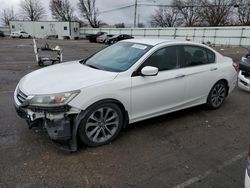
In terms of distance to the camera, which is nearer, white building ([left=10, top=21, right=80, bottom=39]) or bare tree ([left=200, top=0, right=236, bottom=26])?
bare tree ([left=200, top=0, right=236, bottom=26])

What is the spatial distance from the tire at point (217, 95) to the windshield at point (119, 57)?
1922 millimetres

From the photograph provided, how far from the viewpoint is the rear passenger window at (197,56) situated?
4578mm

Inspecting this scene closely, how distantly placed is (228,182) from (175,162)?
682 mm

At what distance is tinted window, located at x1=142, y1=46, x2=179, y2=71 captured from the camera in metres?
4.03

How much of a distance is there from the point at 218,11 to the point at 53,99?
5579 cm

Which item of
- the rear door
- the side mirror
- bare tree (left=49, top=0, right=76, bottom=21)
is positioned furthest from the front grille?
bare tree (left=49, top=0, right=76, bottom=21)

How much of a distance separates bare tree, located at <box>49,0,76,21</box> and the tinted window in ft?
243

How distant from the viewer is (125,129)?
418 centimetres

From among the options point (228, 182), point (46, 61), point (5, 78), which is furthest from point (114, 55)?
point (46, 61)

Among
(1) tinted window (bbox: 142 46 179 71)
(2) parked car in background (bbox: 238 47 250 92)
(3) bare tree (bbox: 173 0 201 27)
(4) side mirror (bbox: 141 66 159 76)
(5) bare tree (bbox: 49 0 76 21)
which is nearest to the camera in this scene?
(4) side mirror (bbox: 141 66 159 76)

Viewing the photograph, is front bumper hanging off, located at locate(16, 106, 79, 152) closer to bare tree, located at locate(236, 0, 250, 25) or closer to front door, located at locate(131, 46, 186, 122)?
front door, located at locate(131, 46, 186, 122)

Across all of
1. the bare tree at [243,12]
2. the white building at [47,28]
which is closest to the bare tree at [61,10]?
the white building at [47,28]

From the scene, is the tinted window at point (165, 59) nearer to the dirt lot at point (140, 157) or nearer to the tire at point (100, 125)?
the tire at point (100, 125)

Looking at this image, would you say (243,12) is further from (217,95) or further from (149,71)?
(149,71)
